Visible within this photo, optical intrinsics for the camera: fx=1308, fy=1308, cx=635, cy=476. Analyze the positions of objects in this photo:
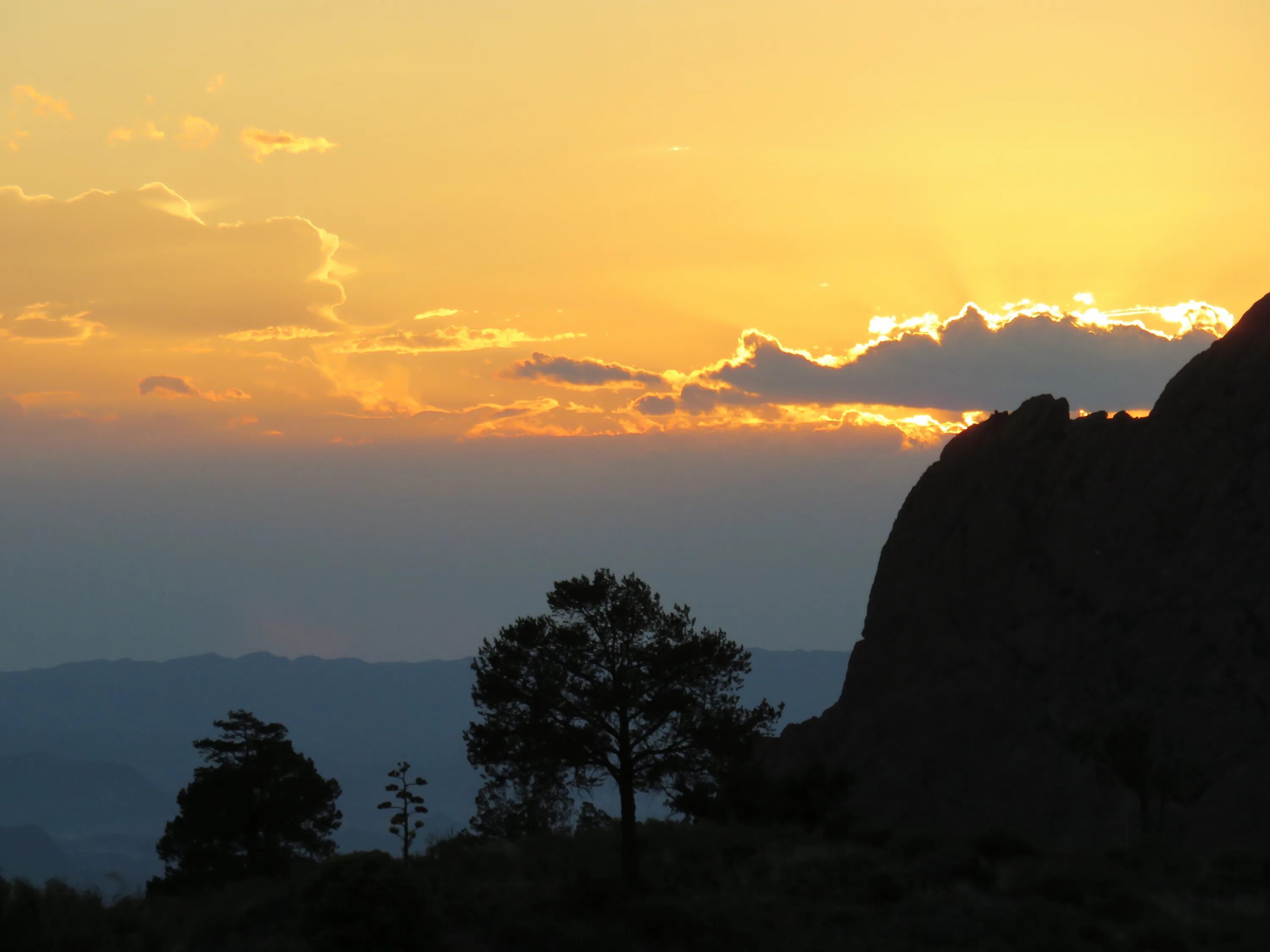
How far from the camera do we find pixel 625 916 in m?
33.1

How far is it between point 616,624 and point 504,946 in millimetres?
10458

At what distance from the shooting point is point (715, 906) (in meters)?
34.2

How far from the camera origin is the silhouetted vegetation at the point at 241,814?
53.2 m

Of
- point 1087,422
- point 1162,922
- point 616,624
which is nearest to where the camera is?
point 1162,922

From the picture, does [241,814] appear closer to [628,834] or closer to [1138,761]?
[628,834]

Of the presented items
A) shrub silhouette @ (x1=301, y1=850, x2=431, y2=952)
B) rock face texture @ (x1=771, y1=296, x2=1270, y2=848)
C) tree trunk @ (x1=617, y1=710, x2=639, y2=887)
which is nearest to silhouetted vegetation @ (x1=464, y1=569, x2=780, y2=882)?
tree trunk @ (x1=617, y1=710, x2=639, y2=887)

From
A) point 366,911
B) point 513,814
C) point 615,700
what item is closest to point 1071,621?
point 513,814

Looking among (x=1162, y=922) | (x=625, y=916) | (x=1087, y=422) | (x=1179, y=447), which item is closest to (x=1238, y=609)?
(x=1179, y=447)

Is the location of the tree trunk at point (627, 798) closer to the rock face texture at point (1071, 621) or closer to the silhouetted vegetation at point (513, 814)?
the silhouetted vegetation at point (513, 814)

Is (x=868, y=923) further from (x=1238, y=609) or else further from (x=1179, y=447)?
(x=1179, y=447)

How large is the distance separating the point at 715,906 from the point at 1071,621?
4610 cm

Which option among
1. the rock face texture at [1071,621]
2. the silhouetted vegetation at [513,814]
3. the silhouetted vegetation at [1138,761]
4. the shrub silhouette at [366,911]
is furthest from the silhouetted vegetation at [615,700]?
the rock face texture at [1071,621]

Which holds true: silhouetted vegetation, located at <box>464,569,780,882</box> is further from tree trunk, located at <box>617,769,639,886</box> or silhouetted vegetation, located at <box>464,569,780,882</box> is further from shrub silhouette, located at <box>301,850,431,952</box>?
shrub silhouette, located at <box>301,850,431,952</box>

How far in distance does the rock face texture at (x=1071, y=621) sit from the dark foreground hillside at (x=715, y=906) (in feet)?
80.2
